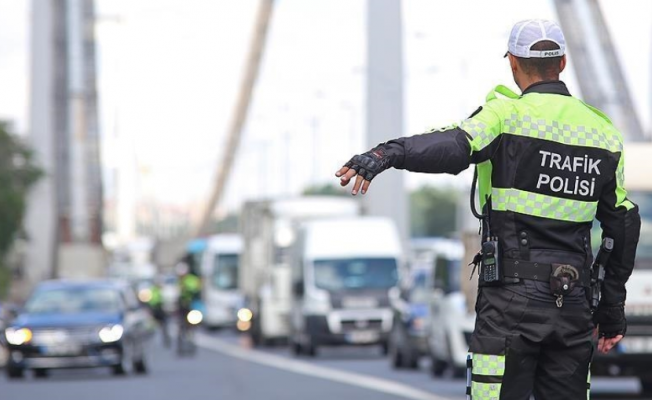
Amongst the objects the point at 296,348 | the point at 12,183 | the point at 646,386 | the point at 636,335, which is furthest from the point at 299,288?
the point at 12,183

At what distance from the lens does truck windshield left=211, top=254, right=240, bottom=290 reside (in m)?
54.4

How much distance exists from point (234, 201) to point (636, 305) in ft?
408

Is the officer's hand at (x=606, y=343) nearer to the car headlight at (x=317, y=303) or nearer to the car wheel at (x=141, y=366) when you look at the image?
the car wheel at (x=141, y=366)

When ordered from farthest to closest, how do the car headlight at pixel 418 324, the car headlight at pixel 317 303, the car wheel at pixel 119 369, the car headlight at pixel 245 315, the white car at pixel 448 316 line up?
the car headlight at pixel 245 315, the car headlight at pixel 317 303, the car headlight at pixel 418 324, the car wheel at pixel 119 369, the white car at pixel 448 316

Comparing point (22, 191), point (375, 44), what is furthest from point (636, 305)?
point (22, 191)

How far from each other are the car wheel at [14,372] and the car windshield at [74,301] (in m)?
0.81

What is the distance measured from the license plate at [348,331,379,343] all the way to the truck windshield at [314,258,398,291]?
3.51 ft

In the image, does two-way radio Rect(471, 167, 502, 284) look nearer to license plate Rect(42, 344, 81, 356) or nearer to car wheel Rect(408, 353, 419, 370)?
license plate Rect(42, 344, 81, 356)

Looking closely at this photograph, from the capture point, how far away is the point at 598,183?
21.4ft

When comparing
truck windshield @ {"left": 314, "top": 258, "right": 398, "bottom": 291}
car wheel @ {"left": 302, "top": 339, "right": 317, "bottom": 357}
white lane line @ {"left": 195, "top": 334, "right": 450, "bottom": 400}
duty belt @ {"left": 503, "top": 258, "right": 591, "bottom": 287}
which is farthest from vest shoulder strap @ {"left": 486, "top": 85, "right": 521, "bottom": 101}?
truck windshield @ {"left": 314, "top": 258, "right": 398, "bottom": 291}

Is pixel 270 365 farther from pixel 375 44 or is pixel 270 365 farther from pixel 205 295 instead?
pixel 205 295

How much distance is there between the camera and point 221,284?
54.6 meters

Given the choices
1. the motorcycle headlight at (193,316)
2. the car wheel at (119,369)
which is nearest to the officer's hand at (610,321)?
the car wheel at (119,369)

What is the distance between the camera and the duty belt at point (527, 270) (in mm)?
6324
